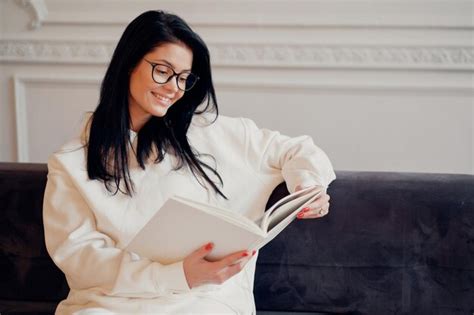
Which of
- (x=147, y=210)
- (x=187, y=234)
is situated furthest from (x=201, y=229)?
(x=147, y=210)

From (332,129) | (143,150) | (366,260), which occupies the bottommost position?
(366,260)

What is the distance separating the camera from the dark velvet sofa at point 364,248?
1.66m

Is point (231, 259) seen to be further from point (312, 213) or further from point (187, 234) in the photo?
point (312, 213)

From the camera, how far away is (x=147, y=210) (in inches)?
57.5

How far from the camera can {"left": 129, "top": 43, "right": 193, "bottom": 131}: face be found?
1.40m

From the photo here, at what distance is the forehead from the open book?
0.43 meters

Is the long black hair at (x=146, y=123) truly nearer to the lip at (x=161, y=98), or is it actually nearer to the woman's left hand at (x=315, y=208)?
the lip at (x=161, y=98)

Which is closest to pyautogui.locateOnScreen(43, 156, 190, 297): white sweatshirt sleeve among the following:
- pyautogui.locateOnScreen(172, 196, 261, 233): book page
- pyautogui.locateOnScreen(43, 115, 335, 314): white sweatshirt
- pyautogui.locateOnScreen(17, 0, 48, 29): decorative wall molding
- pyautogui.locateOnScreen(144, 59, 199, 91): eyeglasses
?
pyautogui.locateOnScreen(43, 115, 335, 314): white sweatshirt

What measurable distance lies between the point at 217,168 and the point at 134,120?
267 millimetres

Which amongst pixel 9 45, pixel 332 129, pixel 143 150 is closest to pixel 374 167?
pixel 332 129

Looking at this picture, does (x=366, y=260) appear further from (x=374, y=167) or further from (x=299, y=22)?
(x=299, y=22)

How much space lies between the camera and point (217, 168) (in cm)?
161

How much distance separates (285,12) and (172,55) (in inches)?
33.4

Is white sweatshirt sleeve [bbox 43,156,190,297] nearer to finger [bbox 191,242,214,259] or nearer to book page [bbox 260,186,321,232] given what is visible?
finger [bbox 191,242,214,259]
